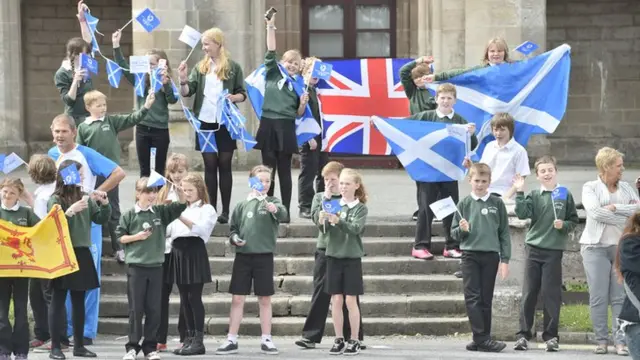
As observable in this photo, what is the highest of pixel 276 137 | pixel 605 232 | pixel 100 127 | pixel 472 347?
pixel 100 127

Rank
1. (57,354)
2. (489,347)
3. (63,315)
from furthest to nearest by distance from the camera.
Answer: (489,347)
(63,315)
(57,354)

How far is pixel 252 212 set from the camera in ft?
47.6

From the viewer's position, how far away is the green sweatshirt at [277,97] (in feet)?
55.1

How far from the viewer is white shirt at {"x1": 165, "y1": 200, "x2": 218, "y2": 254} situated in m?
14.3

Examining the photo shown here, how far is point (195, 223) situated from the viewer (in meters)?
14.3

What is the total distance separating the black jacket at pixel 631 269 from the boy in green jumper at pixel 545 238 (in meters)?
3.37

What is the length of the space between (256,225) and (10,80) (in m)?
11.3

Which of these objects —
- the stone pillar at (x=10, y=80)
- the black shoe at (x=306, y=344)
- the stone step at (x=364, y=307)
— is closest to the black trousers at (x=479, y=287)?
the stone step at (x=364, y=307)

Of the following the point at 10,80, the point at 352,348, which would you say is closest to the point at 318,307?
the point at 352,348

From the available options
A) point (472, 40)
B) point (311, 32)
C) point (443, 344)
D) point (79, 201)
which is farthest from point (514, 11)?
point (79, 201)

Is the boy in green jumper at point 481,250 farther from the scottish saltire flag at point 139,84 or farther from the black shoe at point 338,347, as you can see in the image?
the scottish saltire flag at point 139,84

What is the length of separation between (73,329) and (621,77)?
47.4ft

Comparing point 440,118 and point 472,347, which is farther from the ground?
point 440,118

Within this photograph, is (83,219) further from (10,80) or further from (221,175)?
(10,80)
